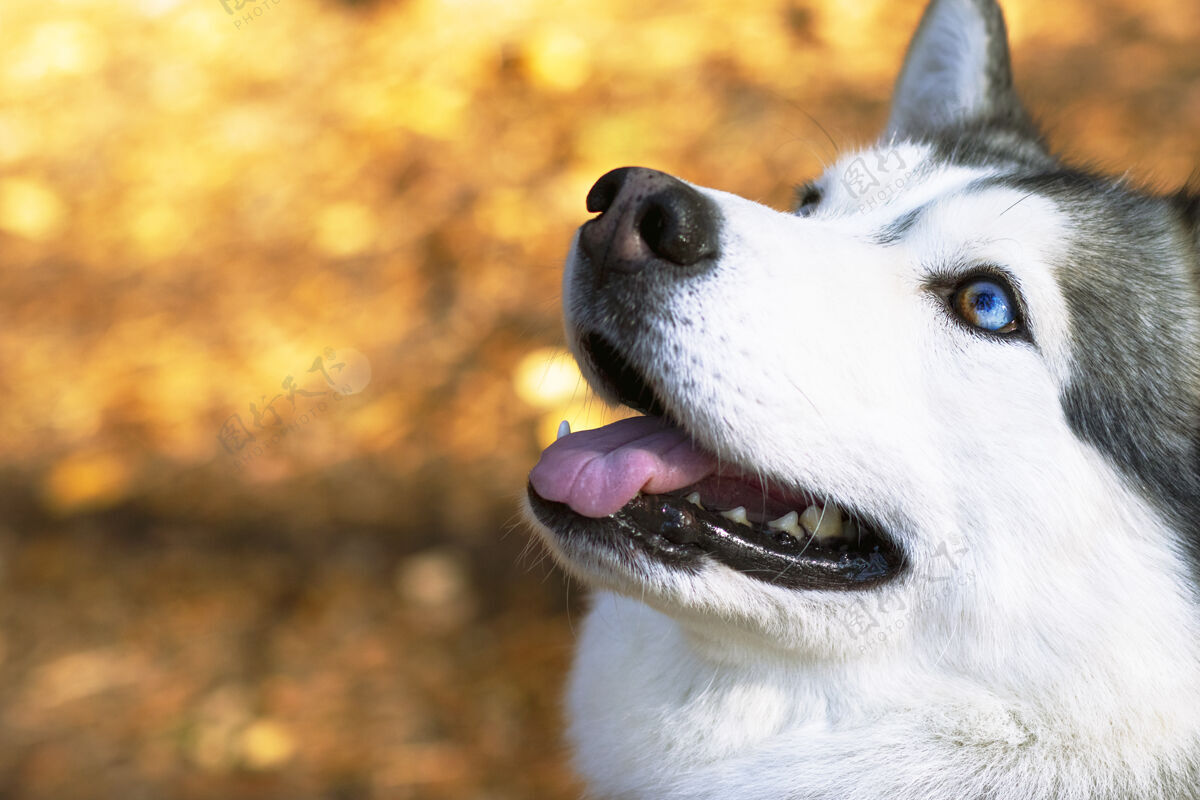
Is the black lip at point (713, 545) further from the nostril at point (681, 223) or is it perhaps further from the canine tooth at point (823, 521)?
the nostril at point (681, 223)

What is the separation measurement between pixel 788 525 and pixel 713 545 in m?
0.18

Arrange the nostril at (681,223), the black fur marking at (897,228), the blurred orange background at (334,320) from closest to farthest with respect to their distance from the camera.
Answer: the nostril at (681,223) → the black fur marking at (897,228) → the blurred orange background at (334,320)

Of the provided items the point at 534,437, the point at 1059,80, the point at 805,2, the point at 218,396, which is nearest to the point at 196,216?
the point at 218,396

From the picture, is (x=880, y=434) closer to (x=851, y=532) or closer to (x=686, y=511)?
(x=851, y=532)

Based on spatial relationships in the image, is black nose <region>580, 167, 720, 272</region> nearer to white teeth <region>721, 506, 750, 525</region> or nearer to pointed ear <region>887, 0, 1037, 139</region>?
white teeth <region>721, 506, 750, 525</region>

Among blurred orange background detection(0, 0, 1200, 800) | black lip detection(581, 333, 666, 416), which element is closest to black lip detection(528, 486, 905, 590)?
black lip detection(581, 333, 666, 416)

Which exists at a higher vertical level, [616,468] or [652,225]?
[652,225]

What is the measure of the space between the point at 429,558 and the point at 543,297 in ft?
5.23

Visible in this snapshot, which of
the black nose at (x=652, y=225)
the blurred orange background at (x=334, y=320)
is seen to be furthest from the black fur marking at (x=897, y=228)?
the blurred orange background at (x=334, y=320)

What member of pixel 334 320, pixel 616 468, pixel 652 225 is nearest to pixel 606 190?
pixel 652 225

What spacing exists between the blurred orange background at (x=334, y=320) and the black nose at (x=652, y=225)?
1.53 meters

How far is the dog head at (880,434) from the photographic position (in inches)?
75.1

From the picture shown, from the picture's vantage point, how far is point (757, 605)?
1.96 meters

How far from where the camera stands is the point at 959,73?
298 cm
